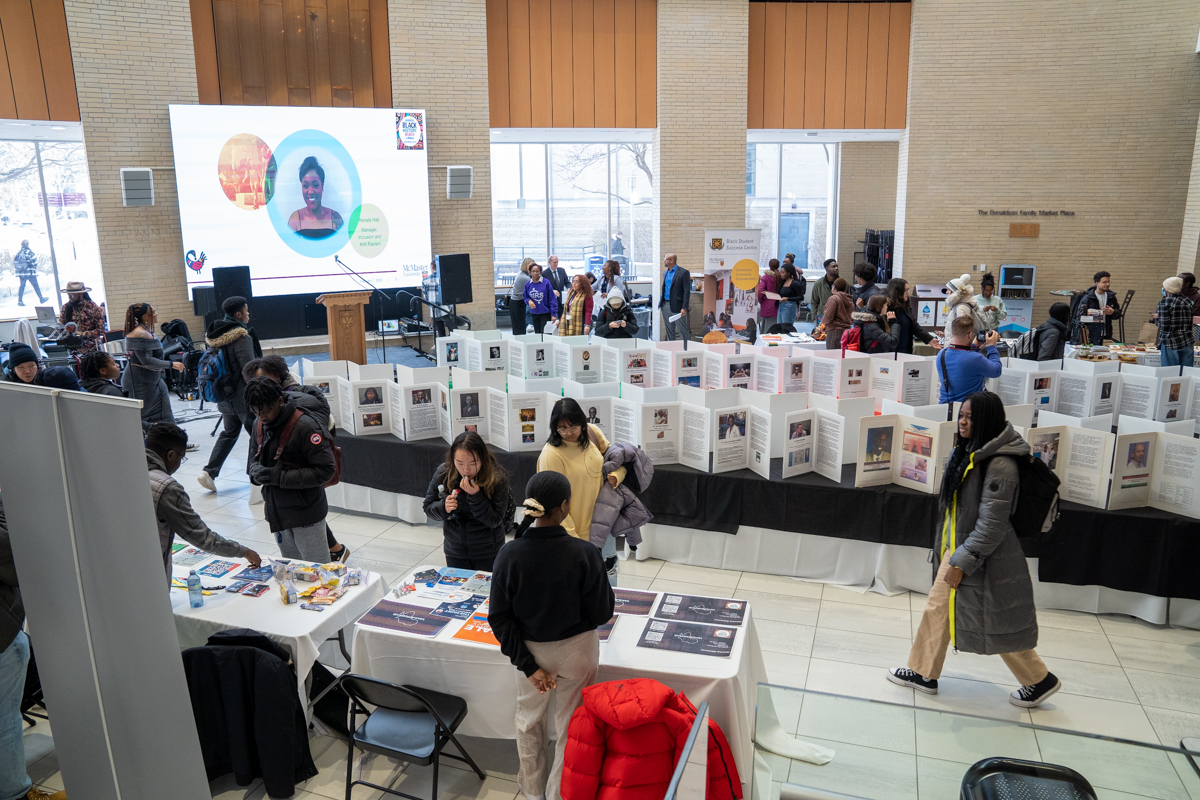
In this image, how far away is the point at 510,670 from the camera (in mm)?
3184

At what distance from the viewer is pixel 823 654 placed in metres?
4.27

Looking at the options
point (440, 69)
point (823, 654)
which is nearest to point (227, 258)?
point (440, 69)

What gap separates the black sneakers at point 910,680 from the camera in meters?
3.89

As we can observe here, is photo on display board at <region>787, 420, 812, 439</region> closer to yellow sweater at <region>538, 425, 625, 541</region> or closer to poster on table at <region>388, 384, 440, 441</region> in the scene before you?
yellow sweater at <region>538, 425, 625, 541</region>

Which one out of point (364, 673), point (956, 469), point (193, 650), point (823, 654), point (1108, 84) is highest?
point (1108, 84)

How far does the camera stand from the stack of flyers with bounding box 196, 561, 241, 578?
387 cm

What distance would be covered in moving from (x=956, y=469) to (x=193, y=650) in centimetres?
321

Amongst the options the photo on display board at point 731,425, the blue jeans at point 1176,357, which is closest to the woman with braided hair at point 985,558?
the photo on display board at point 731,425

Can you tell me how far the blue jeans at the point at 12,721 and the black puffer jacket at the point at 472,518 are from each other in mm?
1670

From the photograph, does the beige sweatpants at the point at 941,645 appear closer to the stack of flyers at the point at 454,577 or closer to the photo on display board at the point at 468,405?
the stack of flyers at the point at 454,577

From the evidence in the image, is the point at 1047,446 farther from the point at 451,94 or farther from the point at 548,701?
the point at 451,94

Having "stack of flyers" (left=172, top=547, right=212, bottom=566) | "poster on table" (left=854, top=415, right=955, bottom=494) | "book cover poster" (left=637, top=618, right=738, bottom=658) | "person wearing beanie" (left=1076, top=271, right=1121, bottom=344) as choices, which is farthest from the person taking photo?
"person wearing beanie" (left=1076, top=271, right=1121, bottom=344)

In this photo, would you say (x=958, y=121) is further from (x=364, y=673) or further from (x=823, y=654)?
(x=364, y=673)

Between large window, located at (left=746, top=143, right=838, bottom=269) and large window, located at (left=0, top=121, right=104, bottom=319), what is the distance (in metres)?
13.2
